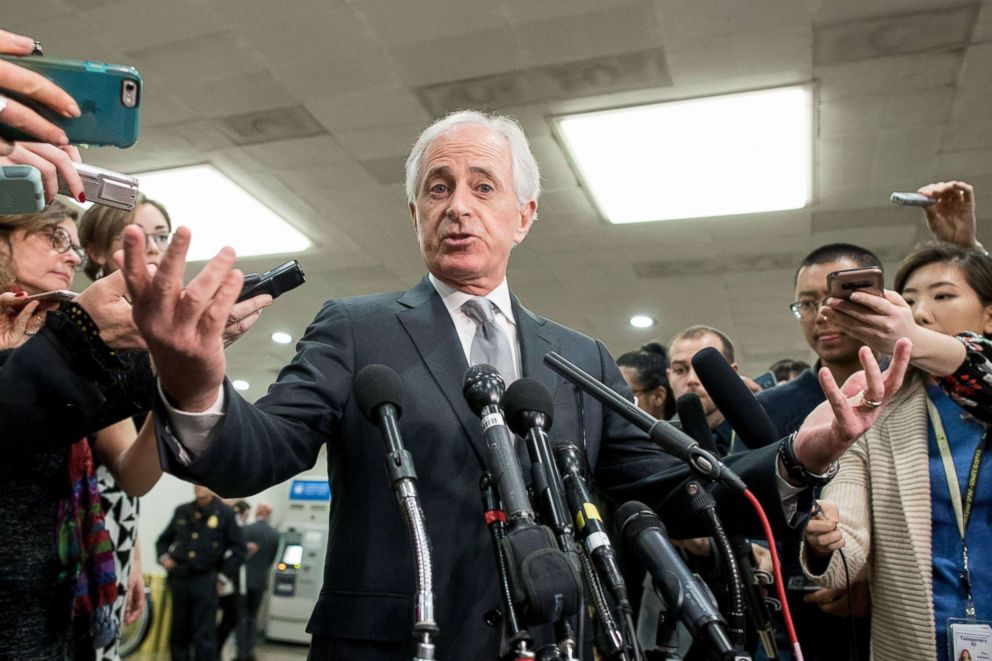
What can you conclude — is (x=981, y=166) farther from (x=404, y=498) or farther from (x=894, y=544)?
(x=404, y=498)

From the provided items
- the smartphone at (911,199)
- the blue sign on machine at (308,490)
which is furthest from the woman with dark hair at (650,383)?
the blue sign on machine at (308,490)

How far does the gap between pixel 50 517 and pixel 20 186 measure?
68cm

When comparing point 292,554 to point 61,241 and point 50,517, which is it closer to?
point 61,241

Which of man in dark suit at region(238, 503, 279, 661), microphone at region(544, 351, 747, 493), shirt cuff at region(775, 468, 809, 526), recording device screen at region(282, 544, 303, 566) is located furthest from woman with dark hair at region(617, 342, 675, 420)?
recording device screen at region(282, 544, 303, 566)

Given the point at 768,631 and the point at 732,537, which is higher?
the point at 732,537

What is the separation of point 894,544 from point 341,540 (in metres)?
1.32

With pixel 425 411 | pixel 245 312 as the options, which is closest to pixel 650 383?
pixel 425 411

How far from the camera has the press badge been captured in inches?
63.1

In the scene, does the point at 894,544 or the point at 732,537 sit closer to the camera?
the point at 732,537

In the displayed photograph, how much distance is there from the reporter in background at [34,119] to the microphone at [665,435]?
741 millimetres

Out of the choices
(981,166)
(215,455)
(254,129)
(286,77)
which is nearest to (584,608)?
(215,455)

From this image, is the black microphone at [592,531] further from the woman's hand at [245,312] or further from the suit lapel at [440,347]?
the woman's hand at [245,312]

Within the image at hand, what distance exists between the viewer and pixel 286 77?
4.25 meters

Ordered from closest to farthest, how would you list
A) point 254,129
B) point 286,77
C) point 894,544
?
point 894,544
point 286,77
point 254,129
